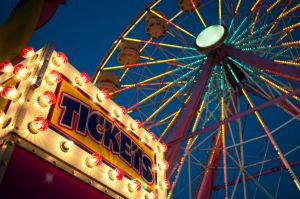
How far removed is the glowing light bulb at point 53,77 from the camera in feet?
15.0

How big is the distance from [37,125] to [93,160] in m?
0.97

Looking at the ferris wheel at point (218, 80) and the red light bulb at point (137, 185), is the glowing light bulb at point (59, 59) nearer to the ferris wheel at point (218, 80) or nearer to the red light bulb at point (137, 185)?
the red light bulb at point (137, 185)

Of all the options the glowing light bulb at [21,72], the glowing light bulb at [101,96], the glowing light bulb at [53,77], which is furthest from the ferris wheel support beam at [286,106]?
the glowing light bulb at [21,72]

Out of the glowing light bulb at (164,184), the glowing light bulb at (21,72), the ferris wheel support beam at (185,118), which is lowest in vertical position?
the glowing light bulb at (164,184)

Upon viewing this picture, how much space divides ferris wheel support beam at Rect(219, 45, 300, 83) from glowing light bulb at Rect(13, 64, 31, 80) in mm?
5874

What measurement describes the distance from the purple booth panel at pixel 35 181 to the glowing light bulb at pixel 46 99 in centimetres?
70

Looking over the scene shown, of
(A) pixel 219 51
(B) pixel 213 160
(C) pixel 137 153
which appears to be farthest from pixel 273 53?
(C) pixel 137 153

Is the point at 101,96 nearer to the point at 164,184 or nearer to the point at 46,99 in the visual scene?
the point at 46,99

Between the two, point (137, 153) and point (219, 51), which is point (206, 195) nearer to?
point (219, 51)

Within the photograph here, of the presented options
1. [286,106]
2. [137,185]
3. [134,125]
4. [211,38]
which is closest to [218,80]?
[211,38]

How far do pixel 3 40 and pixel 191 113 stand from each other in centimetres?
512

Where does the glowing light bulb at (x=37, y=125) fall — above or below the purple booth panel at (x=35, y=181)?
above

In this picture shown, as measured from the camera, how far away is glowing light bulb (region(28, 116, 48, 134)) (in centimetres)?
396

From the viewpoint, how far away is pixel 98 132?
5141 mm
